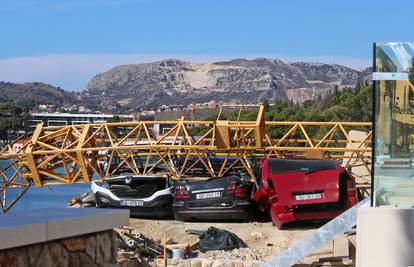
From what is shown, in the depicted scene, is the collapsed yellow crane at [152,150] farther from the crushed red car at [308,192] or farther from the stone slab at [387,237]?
the stone slab at [387,237]

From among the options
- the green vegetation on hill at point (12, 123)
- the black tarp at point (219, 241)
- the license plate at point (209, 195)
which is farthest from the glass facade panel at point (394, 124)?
the green vegetation on hill at point (12, 123)

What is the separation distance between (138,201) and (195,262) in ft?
15.9

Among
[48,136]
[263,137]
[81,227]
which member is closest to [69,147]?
[48,136]

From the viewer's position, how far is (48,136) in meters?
21.9

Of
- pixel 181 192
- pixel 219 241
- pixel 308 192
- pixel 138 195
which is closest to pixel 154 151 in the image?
pixel 138 195

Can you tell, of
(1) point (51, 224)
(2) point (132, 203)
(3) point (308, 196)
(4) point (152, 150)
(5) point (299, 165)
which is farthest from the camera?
(4) point (152, 150)

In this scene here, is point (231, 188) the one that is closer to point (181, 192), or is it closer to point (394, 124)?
point (181, 192)

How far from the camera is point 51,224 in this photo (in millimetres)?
5594

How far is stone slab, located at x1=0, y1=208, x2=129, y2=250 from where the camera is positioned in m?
5.31

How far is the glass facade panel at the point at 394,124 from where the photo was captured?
26.7 ft

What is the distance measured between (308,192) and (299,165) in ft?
2.50

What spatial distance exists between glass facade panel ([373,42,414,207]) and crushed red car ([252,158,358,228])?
713cm

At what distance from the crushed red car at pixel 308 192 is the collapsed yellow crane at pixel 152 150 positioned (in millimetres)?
3421

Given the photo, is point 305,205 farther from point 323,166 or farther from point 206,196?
point 206,196
